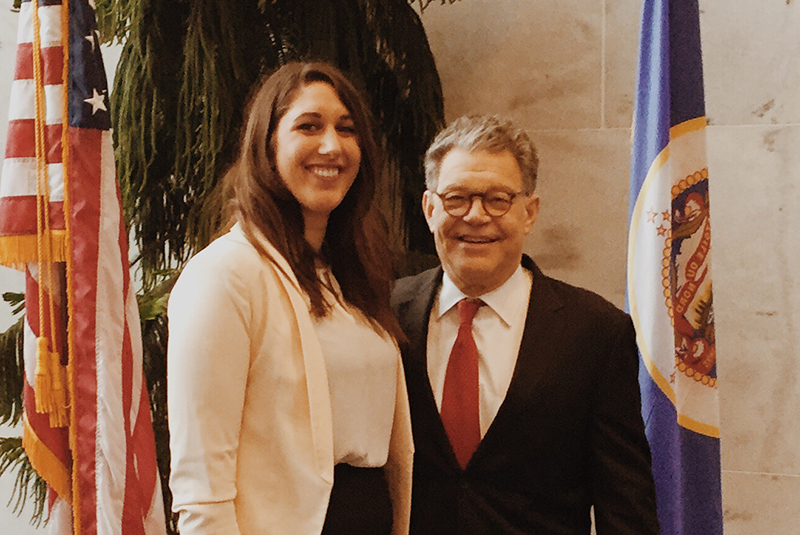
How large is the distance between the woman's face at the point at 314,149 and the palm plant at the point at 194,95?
1.94 ft

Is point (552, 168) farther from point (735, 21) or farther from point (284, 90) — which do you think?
point (284, 90)

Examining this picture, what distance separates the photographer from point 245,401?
56.3 inches

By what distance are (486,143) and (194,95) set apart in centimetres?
89

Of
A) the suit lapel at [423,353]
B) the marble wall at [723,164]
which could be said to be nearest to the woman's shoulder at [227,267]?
the suit lapel at [423,353]

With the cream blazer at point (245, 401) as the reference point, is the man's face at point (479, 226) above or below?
above

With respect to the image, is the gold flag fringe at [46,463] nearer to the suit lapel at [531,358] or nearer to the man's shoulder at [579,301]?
the suit lapel at [531,358]

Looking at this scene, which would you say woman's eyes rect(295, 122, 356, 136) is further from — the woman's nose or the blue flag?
the blue flag

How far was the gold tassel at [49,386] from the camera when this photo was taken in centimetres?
188

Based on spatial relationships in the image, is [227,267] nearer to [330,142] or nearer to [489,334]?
[330,142]

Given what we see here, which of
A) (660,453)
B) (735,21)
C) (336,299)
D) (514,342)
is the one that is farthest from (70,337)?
(735,21)

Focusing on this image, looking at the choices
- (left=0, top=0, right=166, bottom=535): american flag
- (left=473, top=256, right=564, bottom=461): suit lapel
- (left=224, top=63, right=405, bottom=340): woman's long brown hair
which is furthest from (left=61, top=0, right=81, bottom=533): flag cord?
(left=473, top=256, right=564, bottom=461): suit lapel

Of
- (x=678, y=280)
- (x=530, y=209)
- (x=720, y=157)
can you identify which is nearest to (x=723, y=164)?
(x=720, y=157)

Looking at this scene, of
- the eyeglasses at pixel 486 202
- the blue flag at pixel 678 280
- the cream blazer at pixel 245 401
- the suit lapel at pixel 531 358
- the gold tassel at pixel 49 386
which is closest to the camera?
the cream blazer at pixel 245 401

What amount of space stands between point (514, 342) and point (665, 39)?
1182mm
